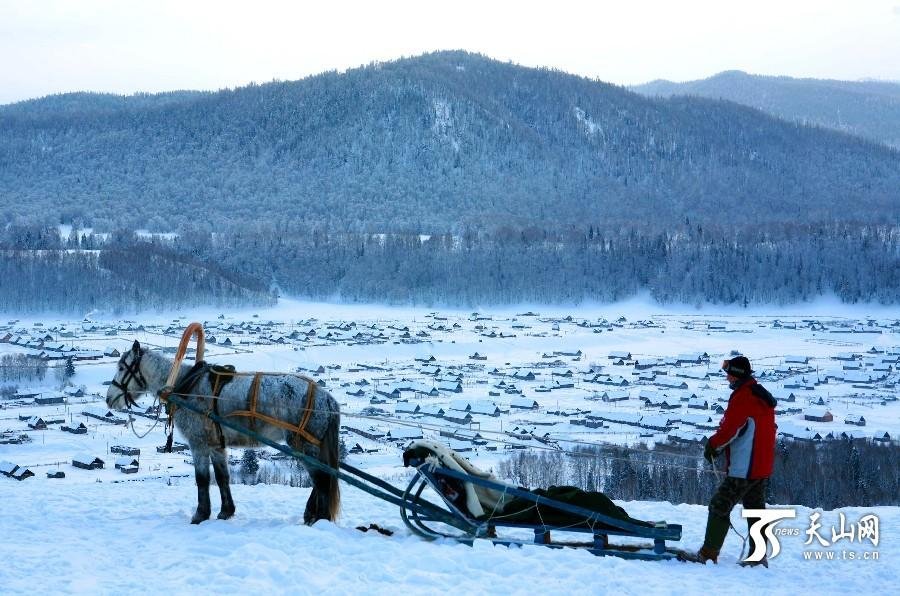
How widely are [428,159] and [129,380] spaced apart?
6063 inches

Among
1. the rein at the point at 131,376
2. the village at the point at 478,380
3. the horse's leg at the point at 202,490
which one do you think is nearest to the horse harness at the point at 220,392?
the horse's leg at the point at 202,490

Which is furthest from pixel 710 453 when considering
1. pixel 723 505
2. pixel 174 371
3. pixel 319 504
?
pixel 174 371

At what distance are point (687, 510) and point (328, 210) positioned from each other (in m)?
141

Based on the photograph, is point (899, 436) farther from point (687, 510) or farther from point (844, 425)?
point (687, 510)

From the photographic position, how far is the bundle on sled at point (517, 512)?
7.49 metres

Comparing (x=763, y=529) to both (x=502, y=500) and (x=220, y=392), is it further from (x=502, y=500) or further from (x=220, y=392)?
(x=220, y=392)

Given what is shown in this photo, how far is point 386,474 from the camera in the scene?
23531 mm

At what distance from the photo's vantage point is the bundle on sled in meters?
7.49

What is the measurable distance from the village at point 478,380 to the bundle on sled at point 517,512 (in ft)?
14.9

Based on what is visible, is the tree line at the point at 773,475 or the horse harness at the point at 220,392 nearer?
the horse harness at the point at 220,392

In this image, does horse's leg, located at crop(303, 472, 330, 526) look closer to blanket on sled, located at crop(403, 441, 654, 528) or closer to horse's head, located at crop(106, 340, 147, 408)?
blanket on sled, located at crop(403, 441, 654, 528)

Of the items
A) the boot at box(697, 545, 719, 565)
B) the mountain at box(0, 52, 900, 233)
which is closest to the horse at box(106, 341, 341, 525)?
the boot at box(697, 545, 719, 565)

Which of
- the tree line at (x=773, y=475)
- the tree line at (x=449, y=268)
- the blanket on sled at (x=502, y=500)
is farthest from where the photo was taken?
the tree line at (x=449, y=268)

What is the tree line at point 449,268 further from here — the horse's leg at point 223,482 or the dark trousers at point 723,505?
the dark trousers at point 723,505
